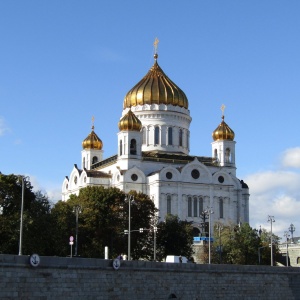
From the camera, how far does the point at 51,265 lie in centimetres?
3928

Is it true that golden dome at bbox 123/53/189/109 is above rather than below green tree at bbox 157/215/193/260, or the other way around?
above

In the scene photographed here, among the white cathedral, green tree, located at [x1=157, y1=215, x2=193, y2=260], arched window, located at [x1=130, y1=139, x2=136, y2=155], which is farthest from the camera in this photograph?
arched window, located at [x1=130, y1=139, x2=136, y2=155]

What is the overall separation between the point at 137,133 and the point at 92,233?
3531 centimetres

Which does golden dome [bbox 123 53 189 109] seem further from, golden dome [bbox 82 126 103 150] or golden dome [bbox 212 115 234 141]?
golden dome [bbox 82 126 103 150]

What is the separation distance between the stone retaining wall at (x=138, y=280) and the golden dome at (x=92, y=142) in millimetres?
64177

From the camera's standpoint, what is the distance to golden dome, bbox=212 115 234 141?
112562 millimetres

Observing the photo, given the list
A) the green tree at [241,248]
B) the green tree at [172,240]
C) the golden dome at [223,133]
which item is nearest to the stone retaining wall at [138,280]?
the green tree at [172,240]

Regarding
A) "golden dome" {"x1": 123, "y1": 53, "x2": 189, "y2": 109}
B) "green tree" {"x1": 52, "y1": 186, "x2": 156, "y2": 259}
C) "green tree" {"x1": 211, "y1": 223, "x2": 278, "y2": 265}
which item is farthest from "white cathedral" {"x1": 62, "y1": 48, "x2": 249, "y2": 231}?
"green tree" {"x1": 52, "y1": 186, "x2": 156, "y2": 259}

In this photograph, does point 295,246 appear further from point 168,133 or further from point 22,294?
point 22,294

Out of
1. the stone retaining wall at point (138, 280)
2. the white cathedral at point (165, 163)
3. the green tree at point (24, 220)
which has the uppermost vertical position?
the white cathedral at point (165, 163)

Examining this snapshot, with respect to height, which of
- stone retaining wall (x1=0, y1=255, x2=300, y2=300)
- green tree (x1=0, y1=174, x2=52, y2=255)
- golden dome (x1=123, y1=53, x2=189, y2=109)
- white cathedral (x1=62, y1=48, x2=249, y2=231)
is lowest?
stone retaining wall (x1=0, y1=255, x2=300, y2=300)

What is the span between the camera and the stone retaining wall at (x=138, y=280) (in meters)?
37.8

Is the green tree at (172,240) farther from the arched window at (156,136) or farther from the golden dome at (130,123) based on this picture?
the arched window at (156,136)

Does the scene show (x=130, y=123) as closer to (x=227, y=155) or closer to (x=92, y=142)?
(x=92, y=142)
